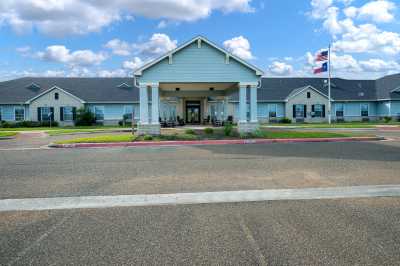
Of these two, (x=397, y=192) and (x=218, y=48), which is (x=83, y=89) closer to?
(x=218, y=48)

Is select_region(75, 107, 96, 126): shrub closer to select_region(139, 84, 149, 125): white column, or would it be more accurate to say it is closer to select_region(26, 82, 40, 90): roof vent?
select_region(26, 82, 40, 90): roof vent

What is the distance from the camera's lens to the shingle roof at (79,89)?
1571 inches

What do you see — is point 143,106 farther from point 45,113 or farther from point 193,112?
point 45,113

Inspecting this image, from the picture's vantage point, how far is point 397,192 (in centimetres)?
616

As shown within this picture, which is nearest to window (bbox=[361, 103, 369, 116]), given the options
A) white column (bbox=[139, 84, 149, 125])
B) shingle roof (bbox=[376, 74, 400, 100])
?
shingle roof (bbox=[376, 74, 400, 100])

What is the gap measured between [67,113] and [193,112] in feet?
51.2

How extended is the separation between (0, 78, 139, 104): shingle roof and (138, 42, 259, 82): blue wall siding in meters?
22.0

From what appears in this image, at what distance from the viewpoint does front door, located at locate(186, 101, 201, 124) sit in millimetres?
39513

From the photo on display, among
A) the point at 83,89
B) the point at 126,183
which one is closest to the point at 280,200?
the point at 126,183

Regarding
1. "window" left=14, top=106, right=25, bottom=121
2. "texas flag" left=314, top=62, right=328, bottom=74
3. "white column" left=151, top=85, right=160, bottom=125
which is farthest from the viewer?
"window" left=14, top=106, right=25, bottom=121

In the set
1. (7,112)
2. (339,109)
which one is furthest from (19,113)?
(339,109)

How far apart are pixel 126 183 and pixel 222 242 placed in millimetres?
3842

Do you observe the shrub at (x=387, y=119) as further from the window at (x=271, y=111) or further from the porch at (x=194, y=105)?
the porch at (x=194, y=105)

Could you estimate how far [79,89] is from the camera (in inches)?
1658
